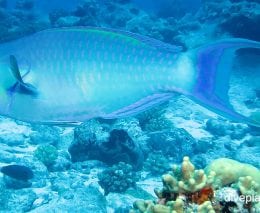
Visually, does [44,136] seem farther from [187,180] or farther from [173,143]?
[187,180]

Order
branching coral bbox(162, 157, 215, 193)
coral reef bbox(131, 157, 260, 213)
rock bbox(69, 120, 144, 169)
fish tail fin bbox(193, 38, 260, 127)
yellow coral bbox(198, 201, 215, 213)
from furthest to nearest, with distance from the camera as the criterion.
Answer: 1. rock bbox(69, 120, 144, 169)
2. branching coral bbox(162, 157, 215, 193)
3. coral reef bbox(131, 157, 260, 213)
4. yellow coral bbox(198, 201, 215, 213)
5. fish tail fin bbox(193, 38, 260, 127)

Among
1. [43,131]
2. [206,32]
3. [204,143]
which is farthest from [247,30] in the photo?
[43,131]

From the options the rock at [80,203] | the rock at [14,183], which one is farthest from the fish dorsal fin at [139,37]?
the rock at [14,183]

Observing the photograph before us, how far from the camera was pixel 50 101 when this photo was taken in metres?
Result: 1.97

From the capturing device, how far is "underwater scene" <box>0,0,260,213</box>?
1.88 m

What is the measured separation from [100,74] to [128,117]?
209 inches

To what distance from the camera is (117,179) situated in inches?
257

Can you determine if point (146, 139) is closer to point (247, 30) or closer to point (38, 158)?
point (38, 158)

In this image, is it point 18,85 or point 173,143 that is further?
point 173,143

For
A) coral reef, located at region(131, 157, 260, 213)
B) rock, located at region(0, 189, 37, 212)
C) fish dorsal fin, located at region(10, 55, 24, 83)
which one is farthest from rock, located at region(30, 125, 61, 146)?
fish dorsal fin, located at region(10, 55, 24, 83)

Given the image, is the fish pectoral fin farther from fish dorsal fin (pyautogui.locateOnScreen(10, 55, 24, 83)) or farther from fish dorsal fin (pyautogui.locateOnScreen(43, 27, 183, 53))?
fish dorsal fin (pyautogui.locateOnScreen(43, 27, 183, 53))

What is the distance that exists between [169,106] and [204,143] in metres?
2.78

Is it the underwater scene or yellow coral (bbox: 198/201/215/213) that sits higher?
the underwater scene

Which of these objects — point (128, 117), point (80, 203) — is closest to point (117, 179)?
point (80, 203)
